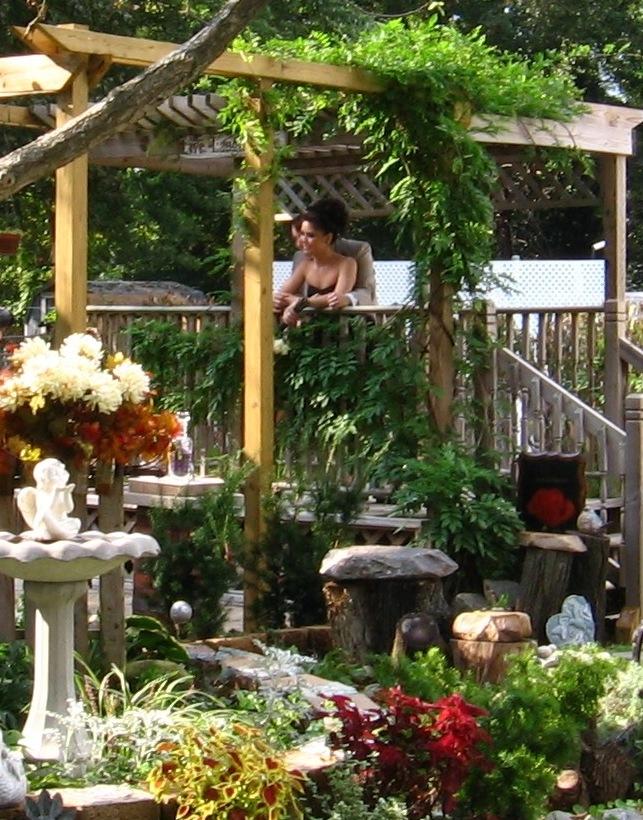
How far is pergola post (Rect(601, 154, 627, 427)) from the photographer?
11.0 meters

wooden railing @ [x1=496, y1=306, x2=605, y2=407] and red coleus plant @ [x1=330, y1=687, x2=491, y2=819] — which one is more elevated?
wooden railing @ [x1=496, y1=306, x2=605, y2=407]

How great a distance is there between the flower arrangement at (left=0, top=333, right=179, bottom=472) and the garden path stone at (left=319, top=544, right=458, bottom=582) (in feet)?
4.39

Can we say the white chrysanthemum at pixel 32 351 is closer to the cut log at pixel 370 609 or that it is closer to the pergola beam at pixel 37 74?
the pergola beam at pixel 37 74

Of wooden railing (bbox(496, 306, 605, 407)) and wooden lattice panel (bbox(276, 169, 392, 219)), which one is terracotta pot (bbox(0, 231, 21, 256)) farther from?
wooden lattice panel (bbox(276, 169, 392, 219))

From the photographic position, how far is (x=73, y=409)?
6.68 meters

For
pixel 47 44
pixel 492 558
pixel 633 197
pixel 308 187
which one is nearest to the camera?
pixel 47 44

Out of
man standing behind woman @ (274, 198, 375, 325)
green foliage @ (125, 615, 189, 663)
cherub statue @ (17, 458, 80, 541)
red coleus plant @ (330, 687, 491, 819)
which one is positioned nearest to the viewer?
red coleus plant @ (330, 687, 491, 819)

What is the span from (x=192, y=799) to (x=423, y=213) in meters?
4.92

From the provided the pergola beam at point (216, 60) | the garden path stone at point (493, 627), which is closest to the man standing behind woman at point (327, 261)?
the pergola beam at point (216, 60)

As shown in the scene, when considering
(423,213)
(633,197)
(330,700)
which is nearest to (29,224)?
(633,197)

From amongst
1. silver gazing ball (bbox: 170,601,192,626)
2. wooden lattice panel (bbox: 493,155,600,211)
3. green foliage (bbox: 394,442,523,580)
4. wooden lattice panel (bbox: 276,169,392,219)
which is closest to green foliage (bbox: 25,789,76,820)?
silver gazing ball (bbox: 170,601,192,626)

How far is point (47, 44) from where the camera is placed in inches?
292

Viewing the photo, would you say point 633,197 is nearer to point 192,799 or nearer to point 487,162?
point 487,162

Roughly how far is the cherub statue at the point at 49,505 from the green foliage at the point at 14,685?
25.3 inches
